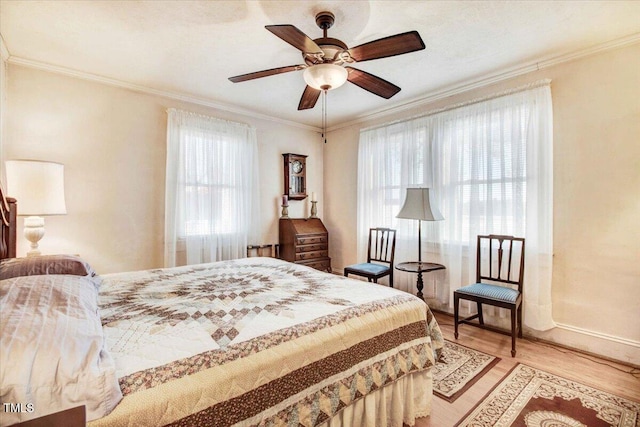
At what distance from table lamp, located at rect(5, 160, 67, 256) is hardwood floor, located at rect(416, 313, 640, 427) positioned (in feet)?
10.1

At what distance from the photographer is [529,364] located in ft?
7.77

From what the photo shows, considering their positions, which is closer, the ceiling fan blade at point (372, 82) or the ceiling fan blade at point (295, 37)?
the ceiling fan blade at point (295, 37)

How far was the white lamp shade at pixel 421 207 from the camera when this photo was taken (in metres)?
3.17

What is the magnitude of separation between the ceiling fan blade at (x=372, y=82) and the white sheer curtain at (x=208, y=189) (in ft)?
7.07

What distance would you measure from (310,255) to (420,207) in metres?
1.79

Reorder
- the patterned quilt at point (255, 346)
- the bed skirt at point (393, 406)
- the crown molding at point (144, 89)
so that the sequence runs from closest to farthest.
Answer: the patterned quilt at point (255, 346), the bed skirt at point (393, 406), the crown molding at point (144, 89)

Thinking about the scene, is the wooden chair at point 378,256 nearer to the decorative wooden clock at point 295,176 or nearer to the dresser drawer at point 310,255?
the dresser drawer at point 310,255

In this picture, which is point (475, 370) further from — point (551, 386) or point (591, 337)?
point (591, 337)

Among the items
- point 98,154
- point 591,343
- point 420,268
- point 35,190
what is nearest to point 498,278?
point 420,268

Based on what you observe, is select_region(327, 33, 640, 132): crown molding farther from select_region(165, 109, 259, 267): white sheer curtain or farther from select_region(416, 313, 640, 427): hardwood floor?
select_region(416, 313, 640, 427): hardwood floor

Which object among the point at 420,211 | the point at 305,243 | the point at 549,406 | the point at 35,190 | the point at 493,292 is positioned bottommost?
the point at 549,406

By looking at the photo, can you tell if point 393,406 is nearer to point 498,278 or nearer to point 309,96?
point 498,278

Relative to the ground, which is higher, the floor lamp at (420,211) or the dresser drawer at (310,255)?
the floor lamp at (420,211)

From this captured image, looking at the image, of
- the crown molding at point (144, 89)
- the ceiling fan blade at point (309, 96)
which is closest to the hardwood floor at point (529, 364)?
the ceiling fan blade at point (309, 96)
